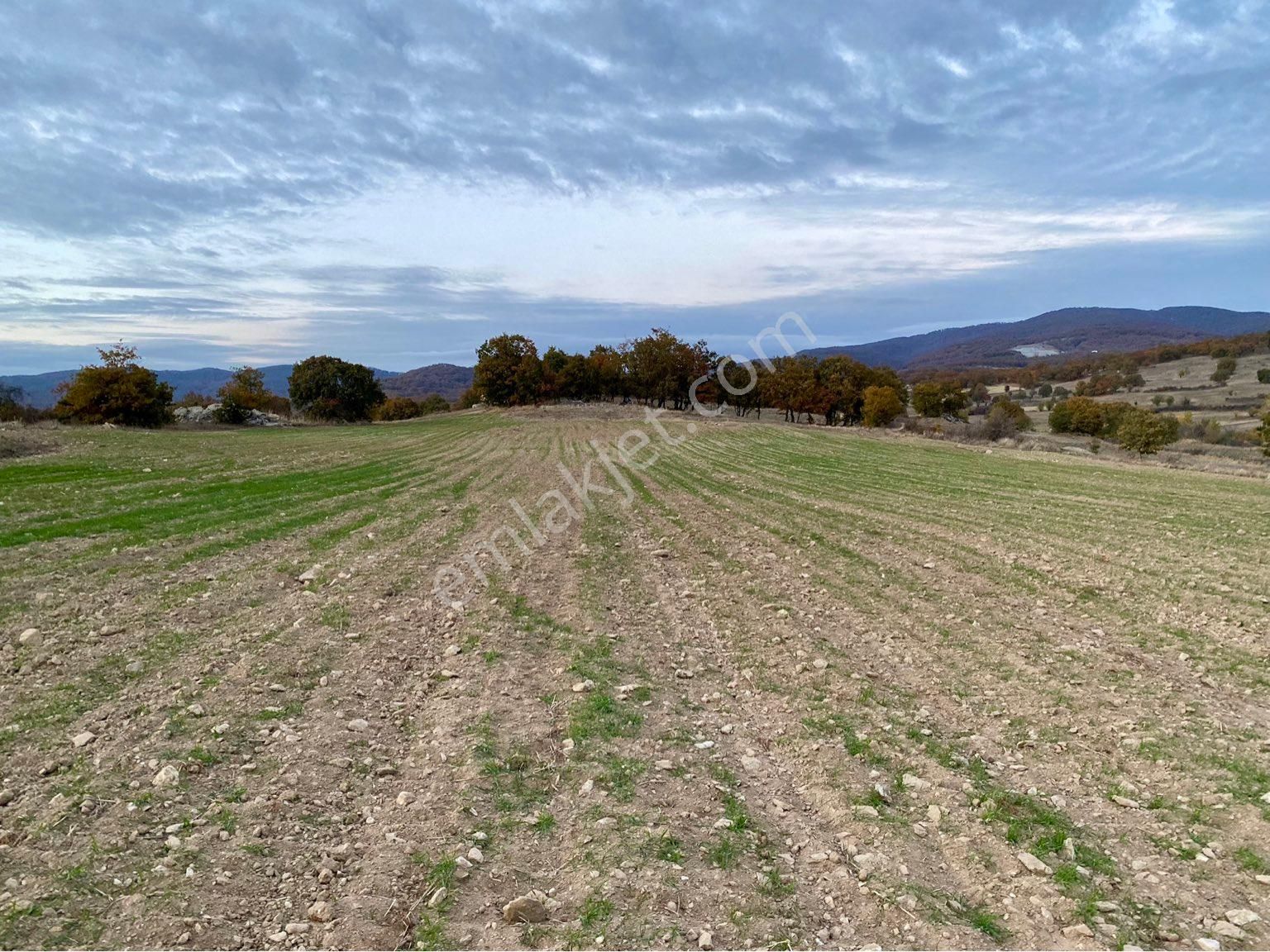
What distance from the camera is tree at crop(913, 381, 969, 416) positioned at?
266 feet

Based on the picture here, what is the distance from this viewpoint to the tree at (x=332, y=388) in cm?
7294

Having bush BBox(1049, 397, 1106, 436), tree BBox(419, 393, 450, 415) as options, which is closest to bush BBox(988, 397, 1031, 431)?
bush BBox(1049, 397, 1106, 436)

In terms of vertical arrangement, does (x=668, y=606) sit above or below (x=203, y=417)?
below

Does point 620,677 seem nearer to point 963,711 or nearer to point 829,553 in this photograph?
point 963,711

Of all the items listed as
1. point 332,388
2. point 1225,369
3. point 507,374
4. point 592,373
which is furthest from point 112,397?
point 1225,369

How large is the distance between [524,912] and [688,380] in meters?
84.0

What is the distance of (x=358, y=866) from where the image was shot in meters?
4.19

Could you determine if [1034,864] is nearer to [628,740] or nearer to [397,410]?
[628,740]

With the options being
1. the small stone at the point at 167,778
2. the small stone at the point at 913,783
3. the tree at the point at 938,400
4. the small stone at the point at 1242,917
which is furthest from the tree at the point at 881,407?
the small stone at the point at 167,778

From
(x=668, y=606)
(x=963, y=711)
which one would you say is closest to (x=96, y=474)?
(x=668, y=606)

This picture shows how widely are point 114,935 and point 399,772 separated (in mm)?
1978

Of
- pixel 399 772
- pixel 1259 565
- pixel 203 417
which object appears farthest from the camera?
pixel 203 417

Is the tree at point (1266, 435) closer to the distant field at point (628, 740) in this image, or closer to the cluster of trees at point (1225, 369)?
the distant field at point (628, 740)

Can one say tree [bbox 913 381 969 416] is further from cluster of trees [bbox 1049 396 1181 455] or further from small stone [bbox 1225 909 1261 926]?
small stone [bbox 1225 909 1261 926]
